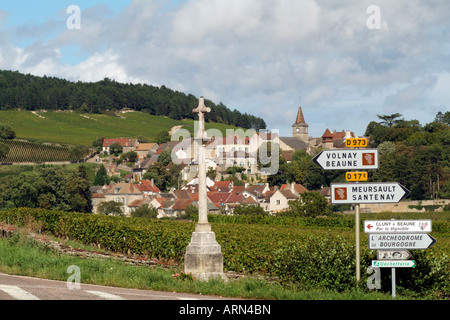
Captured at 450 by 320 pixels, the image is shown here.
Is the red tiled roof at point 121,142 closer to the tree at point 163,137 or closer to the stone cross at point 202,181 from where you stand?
the tree at point 163,137

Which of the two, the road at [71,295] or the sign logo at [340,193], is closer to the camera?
the road at [71,295]

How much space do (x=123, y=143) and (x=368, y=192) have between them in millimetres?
171367

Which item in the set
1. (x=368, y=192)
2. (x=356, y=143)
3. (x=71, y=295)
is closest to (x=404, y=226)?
(x=368, y=192)

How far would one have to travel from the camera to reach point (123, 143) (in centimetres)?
18138

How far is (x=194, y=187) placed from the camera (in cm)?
12369

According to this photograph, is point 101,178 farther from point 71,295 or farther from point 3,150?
point 71,295

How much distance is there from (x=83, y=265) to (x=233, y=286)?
17.5 feet

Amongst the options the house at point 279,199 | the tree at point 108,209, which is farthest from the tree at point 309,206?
the tree at point 108,209

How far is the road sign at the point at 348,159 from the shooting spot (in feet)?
44.3

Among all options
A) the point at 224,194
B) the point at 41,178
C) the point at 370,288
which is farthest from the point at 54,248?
the point at 224,194

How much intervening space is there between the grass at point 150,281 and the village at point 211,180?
6760cm

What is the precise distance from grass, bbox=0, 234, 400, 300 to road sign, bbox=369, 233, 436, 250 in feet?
3.36

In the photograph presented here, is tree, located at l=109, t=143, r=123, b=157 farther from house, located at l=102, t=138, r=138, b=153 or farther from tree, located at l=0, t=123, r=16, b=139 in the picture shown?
tree, located at l=0, t=123, r=16, b=139

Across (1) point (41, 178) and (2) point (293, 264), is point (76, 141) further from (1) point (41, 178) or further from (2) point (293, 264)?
(2) point (293, 264)
